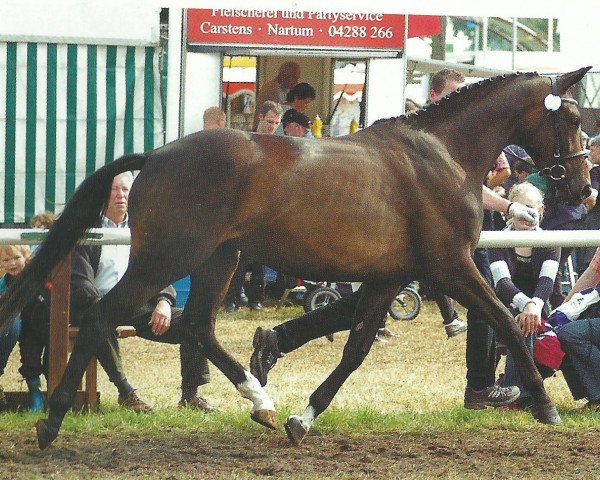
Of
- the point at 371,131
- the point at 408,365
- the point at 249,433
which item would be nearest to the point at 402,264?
the point at 371,131

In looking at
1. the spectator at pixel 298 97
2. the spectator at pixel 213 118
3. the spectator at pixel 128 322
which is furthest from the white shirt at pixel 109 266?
the spectator at pixel 298 97

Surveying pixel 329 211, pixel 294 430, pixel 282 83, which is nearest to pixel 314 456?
pixel 294 430

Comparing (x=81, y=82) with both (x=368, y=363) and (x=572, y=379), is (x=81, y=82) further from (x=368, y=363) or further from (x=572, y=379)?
(x=572, y=379)

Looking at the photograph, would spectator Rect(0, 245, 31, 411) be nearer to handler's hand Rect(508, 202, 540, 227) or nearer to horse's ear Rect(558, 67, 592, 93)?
A: handler's hand Rect(508, 202, 540, 227)

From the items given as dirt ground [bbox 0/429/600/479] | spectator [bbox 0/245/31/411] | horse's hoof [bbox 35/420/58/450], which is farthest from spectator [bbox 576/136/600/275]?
horse's hoof [bbox 35/420/58/450]

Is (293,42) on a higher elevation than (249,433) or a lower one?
higher

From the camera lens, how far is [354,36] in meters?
11.9

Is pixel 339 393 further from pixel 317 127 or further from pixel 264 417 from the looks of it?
pixel 317 127

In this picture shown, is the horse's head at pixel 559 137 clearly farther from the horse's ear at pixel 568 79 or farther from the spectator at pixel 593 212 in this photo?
the spectator at pixel 593 212

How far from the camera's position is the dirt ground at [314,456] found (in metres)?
5.61

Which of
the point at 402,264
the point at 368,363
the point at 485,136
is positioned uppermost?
the point at 485,136

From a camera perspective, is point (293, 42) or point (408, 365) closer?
point (408, 365)

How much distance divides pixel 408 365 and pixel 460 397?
1569 mm

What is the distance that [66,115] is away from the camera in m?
11.6
